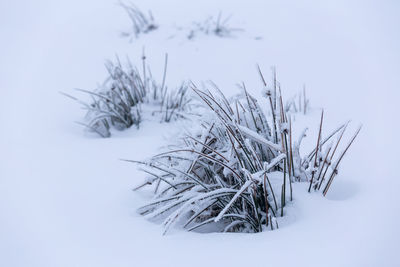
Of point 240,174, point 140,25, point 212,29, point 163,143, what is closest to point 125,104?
point 163,143

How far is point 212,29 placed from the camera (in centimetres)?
425

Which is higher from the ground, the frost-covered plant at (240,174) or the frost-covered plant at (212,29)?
the frost-covered plant at (212,29)

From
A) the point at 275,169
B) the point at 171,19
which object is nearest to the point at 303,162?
the point at 275,169

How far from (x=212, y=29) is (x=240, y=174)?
319cm

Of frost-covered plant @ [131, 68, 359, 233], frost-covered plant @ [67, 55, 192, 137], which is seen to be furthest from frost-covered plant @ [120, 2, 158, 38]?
frost-covered plant @ [131, 68, 359, 233]

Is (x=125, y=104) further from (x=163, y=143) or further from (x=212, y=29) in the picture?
(x=212, y=29)

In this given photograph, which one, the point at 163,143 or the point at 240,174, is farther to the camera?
the point at 163,143

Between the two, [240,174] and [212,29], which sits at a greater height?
[212,29]

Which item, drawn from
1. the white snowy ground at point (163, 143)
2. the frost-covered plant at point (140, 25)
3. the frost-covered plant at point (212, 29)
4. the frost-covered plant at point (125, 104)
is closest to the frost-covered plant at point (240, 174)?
the white snowy ground at point (163, 143)

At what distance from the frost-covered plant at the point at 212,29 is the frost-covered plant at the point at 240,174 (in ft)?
9.15

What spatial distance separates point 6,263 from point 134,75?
1886 millimetres

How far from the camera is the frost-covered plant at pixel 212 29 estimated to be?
13.6 feet

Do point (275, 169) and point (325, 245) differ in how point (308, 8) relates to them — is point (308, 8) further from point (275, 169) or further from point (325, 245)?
point (325, 245)

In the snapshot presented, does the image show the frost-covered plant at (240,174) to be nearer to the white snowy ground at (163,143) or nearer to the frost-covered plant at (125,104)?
the white snowy ground at (163,143)
